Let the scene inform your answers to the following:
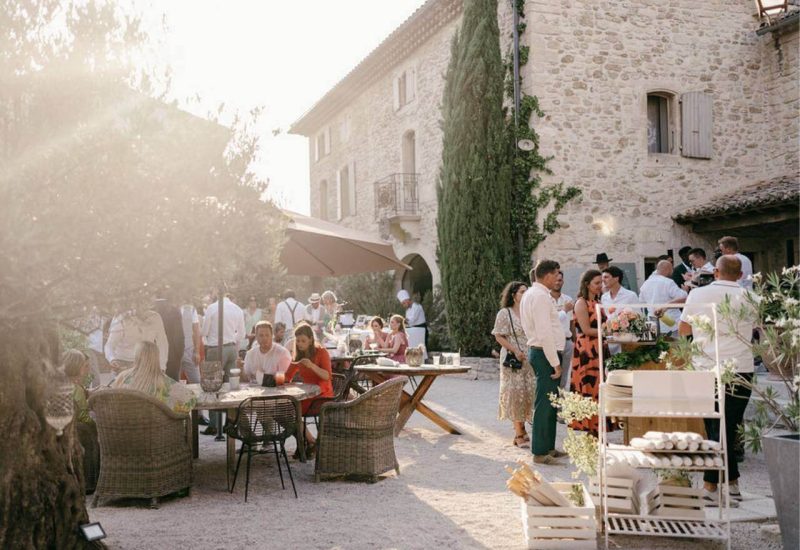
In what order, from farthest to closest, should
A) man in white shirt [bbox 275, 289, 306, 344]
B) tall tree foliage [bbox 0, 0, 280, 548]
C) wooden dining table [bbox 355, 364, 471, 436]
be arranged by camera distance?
man in white shirt [bbox 275, 289, 306, 344] < wooden dining table [bbox 355, 364, 471, 436] < tall tree foliage [bbox 0, 0, 280, 548]

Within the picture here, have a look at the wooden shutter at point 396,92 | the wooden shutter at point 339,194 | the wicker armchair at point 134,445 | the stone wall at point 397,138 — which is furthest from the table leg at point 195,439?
the wooden shutter at point 339,194

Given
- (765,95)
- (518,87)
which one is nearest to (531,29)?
(518,87)

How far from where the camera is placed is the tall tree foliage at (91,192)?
2.91 metres

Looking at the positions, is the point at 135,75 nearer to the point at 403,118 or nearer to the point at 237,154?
the point at 237,154

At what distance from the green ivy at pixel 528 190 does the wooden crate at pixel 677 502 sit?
8856mm

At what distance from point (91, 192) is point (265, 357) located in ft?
14.0

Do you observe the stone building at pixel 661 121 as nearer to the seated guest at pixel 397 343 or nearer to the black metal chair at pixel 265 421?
the seated guest at pixel 397 343

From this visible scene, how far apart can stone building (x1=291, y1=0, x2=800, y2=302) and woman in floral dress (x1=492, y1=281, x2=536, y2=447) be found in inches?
241

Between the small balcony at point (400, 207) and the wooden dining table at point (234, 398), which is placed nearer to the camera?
the wooden dining table at point (234, 398)

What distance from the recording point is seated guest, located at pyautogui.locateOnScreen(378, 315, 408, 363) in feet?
33.4

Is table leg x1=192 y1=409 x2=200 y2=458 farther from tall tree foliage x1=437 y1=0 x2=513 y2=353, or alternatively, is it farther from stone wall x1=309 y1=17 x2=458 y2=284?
stone wall x1=309 y1=17 x2=458 y2=284

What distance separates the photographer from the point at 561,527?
13.5 ft

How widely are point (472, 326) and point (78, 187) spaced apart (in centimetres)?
1105

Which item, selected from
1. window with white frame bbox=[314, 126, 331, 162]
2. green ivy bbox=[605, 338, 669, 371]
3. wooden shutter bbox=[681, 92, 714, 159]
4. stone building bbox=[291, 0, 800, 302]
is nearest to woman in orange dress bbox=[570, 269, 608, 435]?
green ivy bbox=[605, 338, 669, 371]
